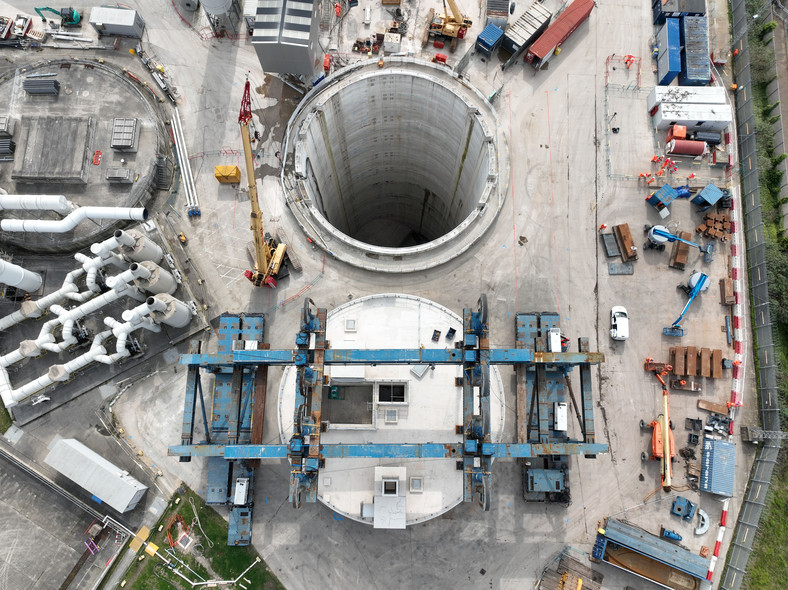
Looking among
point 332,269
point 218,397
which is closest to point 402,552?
point 218,397

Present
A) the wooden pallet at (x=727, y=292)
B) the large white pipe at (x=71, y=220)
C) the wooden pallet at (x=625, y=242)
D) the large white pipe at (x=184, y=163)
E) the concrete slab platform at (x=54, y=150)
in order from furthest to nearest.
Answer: the large white pipe at (x=184, y=163)
the wooden pallet at (x=625, y=242)
the concrete slab platform at (x=54, y=150)
the wooden pallet at (x=727, y=292)
the large white pipe at (x=71, y=220)

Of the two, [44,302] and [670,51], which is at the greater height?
[670,51]

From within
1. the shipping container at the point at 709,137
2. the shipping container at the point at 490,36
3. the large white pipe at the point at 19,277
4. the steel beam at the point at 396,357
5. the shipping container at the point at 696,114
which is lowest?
the steel beam at the point at 396,357

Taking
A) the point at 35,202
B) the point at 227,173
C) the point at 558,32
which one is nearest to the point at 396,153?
the point at 558,32

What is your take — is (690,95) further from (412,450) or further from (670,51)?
(412,450)

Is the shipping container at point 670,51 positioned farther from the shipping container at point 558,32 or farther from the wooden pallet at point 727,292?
the wooden pallet at point 727,292

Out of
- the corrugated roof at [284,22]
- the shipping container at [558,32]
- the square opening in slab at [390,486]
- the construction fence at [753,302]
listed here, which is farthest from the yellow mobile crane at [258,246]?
the construction fence at [753,302]

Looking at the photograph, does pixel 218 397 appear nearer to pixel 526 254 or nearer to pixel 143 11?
pixel 526 254
